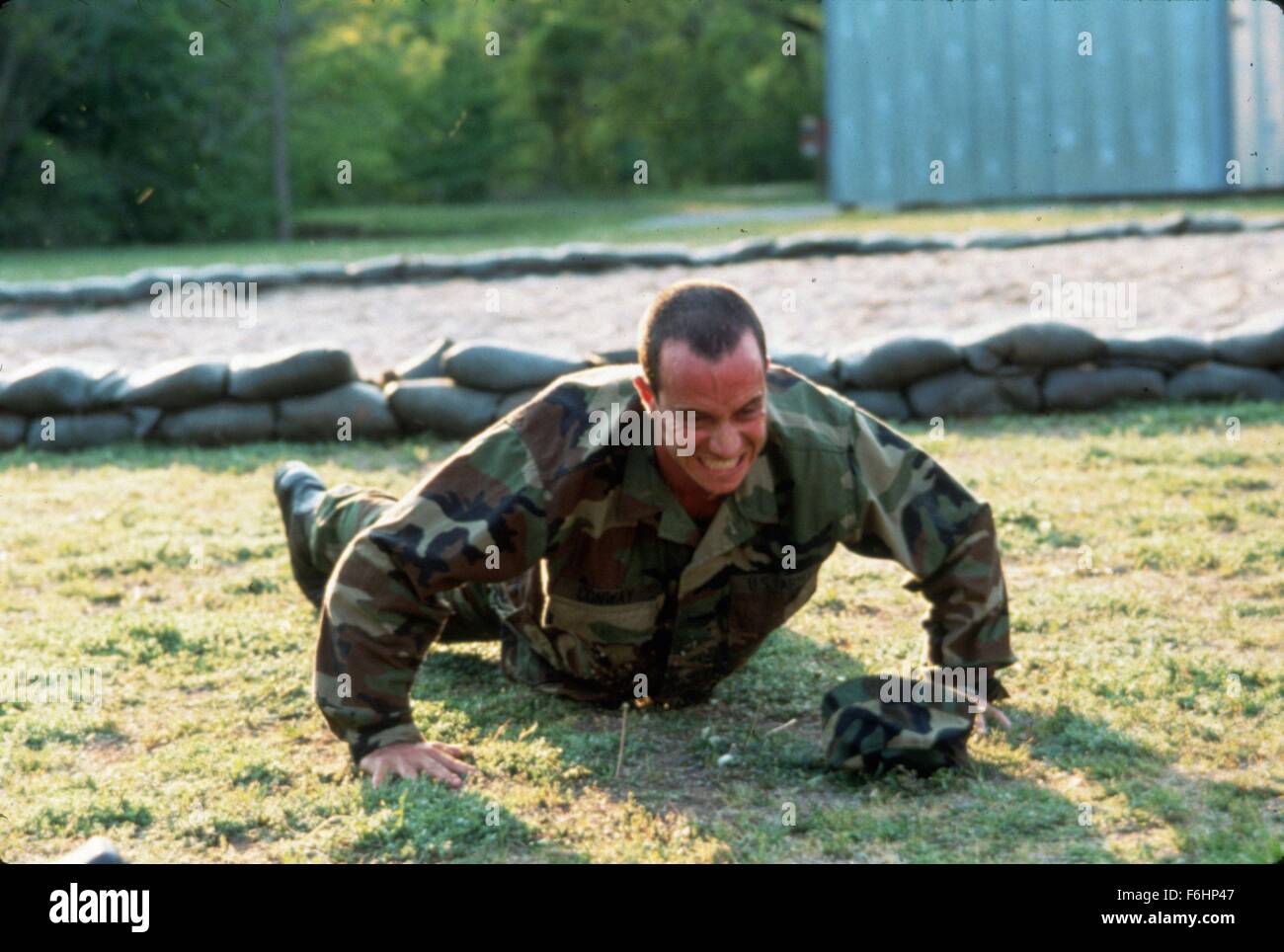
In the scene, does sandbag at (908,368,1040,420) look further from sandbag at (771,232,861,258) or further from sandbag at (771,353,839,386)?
sandbag at (771,232,861,258)

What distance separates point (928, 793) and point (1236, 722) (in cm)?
79

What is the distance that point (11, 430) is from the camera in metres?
7.16

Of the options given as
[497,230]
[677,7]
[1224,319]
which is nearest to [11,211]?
[497,230]

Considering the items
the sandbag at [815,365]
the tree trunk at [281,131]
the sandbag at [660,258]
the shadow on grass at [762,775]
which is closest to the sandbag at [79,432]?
the sandbag at [815,365]

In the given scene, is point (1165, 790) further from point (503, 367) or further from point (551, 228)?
point (551, 228)

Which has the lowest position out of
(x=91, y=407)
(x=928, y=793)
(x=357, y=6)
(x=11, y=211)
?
(x=928, y=793)

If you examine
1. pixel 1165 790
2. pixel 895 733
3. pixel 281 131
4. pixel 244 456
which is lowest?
pixel 1165 790

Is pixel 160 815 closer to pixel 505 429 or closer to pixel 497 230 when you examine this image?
pixel 505 429

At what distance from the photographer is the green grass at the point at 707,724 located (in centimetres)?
302

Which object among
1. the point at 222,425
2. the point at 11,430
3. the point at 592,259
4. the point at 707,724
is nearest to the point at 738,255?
the point at 592,259

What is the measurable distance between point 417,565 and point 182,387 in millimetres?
4205

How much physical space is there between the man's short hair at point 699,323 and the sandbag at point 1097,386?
160 inches

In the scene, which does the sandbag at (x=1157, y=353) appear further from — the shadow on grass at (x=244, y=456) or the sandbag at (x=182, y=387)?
the sandbag at (x=182, y=387)
